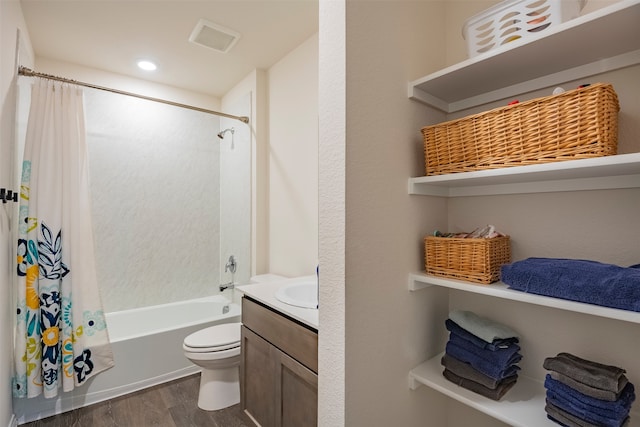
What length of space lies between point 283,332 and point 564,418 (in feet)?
3.33

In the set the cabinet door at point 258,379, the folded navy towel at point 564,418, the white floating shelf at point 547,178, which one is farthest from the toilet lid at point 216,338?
the folded navy towel at point 564,418

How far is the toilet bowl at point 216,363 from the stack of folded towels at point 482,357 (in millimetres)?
1382

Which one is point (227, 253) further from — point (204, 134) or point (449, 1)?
point (449, 1)

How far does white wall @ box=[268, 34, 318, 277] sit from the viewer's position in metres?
2.27

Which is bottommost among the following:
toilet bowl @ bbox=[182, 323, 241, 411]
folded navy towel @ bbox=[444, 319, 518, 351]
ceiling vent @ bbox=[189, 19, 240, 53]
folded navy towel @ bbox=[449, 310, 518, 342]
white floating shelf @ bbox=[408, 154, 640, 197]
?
toilet bowl @ bbox=[182, 323, 241, 411]

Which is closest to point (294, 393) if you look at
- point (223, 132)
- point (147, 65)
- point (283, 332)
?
point (283, 332)

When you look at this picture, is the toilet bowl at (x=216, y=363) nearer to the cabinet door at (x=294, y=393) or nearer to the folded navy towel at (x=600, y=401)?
the cabinet door at (x=294, y=393)

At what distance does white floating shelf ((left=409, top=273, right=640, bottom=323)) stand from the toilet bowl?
1370 mm

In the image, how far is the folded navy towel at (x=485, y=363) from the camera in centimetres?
102

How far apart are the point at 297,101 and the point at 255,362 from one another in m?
1.83

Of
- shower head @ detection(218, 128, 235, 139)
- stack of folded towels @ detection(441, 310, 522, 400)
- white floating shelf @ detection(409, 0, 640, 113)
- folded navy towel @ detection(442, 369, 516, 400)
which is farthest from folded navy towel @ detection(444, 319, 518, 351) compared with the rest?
shower head @ detection(218, 128, 235, 139)

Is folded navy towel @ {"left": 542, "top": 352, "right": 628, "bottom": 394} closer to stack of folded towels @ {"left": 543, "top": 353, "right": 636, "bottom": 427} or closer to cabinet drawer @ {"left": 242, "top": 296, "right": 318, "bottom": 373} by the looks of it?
stack of folded towels @ {"left": 543, "top": 353, "right": 636, "bottom": 427}

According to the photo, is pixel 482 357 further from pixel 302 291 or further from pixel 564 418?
pixel 302 291

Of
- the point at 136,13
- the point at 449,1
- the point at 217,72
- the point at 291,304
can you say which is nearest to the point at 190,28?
the point at 136,13
